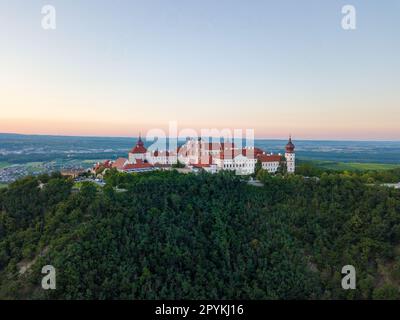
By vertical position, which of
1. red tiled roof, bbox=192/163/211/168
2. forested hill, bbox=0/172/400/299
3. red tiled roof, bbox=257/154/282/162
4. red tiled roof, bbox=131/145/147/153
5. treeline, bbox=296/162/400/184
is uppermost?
red tiled roof, bbox=131/145/147/153

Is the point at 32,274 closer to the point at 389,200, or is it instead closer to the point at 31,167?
the point at 389,200

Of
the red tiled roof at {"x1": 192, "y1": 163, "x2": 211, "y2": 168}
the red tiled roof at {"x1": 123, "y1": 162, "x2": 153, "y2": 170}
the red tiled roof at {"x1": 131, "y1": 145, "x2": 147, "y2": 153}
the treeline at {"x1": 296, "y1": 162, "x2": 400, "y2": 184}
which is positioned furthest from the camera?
the red tiled roof at {"x1": 131, "y1": 145, "x2": 147, "y2": 153}

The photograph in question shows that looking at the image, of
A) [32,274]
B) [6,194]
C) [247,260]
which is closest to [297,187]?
[247,260]

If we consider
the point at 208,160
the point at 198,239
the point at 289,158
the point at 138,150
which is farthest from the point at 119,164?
the point at 289,158

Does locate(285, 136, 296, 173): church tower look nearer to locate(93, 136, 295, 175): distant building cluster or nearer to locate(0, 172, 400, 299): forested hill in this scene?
locate(93, 136, 295, 175): distant building cluster

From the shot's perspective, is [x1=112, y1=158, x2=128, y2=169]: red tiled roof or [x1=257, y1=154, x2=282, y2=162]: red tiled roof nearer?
[x1=112, y1=158, x2=128, y2=169]: red tiled roof

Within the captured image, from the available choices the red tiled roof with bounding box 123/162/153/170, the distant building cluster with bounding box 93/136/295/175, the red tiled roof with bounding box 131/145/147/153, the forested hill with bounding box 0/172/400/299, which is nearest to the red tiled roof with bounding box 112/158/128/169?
the distant building cluster with bounding box 93/136/295/175

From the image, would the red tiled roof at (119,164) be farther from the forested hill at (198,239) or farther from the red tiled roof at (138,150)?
the forested hill at (198,239)
